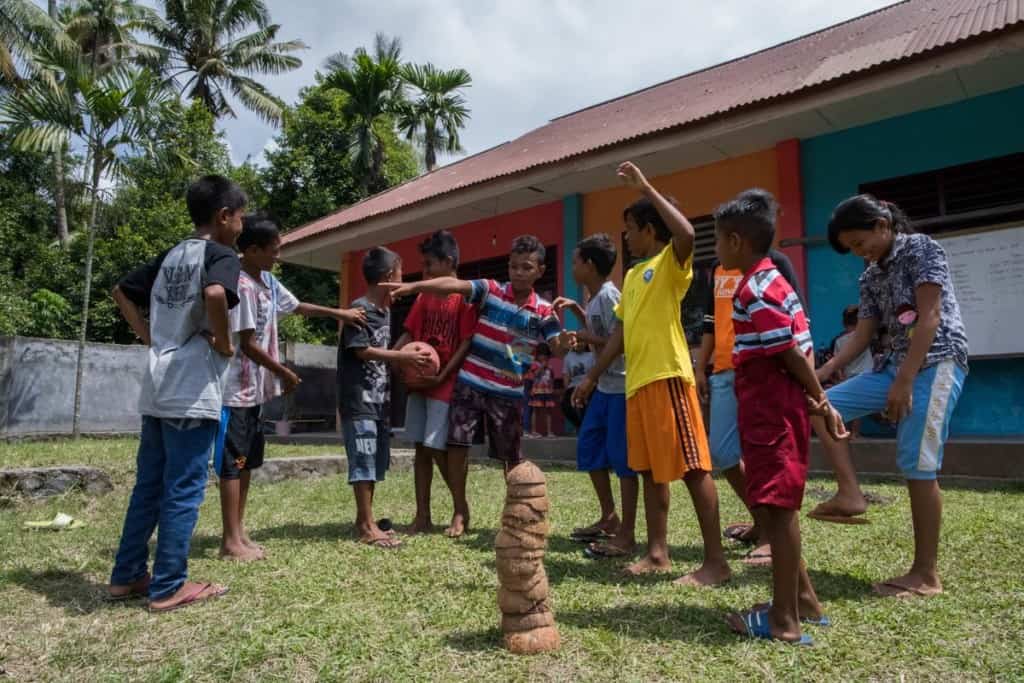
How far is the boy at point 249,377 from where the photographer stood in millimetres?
3371

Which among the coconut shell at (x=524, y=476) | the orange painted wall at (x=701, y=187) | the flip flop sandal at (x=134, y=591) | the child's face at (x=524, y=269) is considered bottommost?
the flip flop sandal at (x=134, y=591)

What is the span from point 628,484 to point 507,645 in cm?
140

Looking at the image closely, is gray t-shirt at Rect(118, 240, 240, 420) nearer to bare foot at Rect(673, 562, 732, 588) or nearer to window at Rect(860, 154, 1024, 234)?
bare foot at Rect(673, 562, 732, 588)

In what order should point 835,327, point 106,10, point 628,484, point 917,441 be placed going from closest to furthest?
point 917,441 < point 628,484 < point 835,327 < point 106,10

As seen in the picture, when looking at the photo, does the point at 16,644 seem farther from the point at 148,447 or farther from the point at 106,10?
the point at 106,10

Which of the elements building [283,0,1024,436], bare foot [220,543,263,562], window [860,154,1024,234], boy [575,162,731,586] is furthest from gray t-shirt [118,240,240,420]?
window [860,154,1024,234]

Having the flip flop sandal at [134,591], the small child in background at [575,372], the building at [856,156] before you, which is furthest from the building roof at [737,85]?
the flip flop sandal at [134,591]

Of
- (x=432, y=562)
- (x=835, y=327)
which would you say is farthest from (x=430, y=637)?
(x=835, y=327)

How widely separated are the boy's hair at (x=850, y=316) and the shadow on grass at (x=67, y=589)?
6268mm

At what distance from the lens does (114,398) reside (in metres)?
13.1

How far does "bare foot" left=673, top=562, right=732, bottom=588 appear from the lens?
2727 millimetres

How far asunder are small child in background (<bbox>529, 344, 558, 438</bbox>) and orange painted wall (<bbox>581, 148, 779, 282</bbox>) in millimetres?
1512

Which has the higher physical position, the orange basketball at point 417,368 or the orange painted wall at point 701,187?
the orange painted wall at point 701,187

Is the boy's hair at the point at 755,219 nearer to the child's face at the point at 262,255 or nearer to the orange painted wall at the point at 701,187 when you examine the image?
the child's face at the point at 262,255
